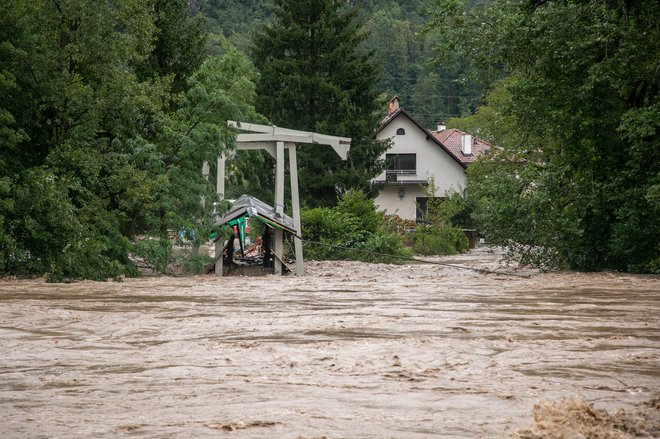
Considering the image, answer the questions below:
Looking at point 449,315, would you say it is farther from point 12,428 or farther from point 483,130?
point 483,130

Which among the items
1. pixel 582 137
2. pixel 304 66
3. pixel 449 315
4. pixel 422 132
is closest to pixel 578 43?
pixel 582 137

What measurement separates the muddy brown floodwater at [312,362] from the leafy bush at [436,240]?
27.7 m

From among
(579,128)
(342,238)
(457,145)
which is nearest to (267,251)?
(342,238)

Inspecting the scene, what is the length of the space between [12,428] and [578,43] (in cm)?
1955

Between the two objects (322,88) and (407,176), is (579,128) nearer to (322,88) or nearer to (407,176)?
(322,88)

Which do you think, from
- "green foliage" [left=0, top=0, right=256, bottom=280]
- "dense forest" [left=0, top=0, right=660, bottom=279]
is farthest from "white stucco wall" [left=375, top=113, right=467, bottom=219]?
"green foliage" [left=0, top=0, right=256, bottom=280]

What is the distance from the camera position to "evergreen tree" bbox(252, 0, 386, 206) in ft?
164

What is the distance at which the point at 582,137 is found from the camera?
2698 centimetres

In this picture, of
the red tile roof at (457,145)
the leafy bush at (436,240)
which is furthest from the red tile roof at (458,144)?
the leafy bush at (436,240)

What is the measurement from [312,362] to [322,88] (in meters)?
40.4

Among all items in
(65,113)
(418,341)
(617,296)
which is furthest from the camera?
(65,113)

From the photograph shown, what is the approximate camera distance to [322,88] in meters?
49.6

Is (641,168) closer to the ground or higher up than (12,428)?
higher up

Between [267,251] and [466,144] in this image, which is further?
[466,144]
